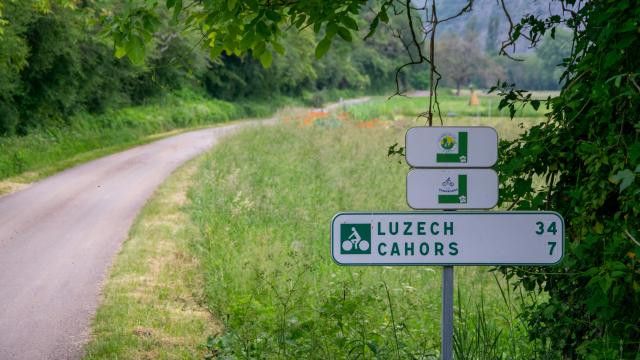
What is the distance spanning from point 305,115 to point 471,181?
26302 millimetres

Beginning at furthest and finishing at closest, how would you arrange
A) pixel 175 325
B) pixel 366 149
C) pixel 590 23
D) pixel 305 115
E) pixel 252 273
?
pixel 305 115 → pixel 366 149 → pixel 252 273 → pixel 175 325 → pixel 590 23

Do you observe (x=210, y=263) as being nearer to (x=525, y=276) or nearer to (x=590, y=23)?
(x=525, y=276)

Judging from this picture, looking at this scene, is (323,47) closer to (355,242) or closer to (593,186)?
(593,186)

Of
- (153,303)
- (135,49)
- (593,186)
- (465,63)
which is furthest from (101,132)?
(465,63)

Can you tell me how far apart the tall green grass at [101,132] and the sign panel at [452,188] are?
16262 mm

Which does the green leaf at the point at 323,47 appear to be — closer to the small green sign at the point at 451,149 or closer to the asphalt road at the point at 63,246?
the small green sign at the point at 451,149

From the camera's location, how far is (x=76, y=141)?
2400cm

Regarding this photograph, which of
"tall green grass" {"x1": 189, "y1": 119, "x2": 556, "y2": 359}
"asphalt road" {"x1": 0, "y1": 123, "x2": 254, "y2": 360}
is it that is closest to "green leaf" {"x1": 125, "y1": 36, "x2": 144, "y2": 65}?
"tall green grass" {"x1": 189, "y1": 119, "x2": 556, "y2": 359}

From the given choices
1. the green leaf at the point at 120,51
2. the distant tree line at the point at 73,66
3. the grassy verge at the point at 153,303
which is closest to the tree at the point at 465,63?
the distant tree line at the point at 73,66

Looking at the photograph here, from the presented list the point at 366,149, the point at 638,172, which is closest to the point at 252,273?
the point at 638,172

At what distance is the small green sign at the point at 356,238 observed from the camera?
3.16 meters

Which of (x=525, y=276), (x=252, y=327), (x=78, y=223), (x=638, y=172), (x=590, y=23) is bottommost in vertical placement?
(x=78, y=223)

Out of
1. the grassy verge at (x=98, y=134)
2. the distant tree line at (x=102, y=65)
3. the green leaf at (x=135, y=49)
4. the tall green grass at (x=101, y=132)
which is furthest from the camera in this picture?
the tall green grass at (x=101, y=132)

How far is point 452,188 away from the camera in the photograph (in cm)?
326
